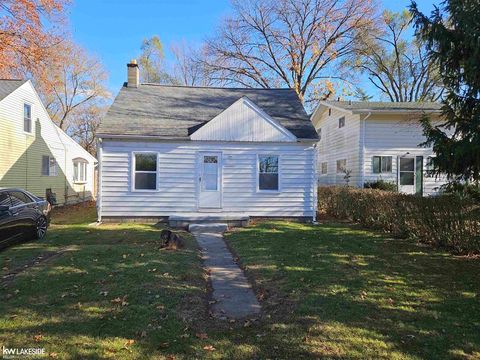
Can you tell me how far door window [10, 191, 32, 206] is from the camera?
9.86 m

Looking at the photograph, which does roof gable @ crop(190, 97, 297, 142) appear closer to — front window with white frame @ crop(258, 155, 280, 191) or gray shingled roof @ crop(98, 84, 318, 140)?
gray shingled roof @ crop(98, 84, 318, 140)

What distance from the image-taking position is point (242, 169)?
46.8 ft

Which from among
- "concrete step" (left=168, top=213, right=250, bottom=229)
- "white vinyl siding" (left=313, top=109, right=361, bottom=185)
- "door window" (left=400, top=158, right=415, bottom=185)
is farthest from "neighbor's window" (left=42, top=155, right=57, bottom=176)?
"door window" (left=400, top=158, right=415, bottom=185)

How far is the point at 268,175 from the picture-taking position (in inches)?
567

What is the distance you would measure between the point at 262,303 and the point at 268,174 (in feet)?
Answer: 30.5

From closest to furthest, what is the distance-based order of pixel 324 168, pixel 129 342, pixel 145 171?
pixel 129 342 < pixel 145 171 < pixel 324 168

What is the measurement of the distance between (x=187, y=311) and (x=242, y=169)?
31.5ft

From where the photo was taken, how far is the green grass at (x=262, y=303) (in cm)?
394

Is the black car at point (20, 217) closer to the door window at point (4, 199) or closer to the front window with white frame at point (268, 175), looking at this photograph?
the door window at point (4, 199)

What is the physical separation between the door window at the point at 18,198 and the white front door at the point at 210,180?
221 inches

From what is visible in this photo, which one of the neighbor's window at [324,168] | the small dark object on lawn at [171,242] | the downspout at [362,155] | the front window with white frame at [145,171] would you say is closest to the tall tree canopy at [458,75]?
the small dark object on lawn at [171,242]

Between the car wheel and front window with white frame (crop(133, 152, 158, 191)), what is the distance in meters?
3.53

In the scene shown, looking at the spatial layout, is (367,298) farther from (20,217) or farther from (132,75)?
(132,75)

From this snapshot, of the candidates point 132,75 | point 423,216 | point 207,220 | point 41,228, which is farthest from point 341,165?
point 41,228
